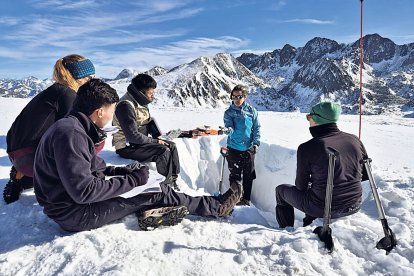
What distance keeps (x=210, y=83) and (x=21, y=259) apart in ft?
613

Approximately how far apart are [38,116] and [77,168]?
1.85m

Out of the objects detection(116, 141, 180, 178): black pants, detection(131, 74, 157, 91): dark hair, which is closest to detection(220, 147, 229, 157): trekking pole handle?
detection(116, 141, 180, 178): black pants

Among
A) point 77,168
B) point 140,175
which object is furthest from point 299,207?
point 77,168

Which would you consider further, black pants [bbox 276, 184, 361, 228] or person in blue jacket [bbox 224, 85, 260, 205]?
person in blue jacket [bbox 224, 85, 260, 205]

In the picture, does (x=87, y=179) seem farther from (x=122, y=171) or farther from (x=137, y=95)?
(x=137, y=95)

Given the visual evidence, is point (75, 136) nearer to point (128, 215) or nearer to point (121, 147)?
point (128, 215)

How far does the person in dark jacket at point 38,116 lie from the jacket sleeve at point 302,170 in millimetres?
3264

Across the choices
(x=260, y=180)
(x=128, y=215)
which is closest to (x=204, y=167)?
(x=260, y=180)

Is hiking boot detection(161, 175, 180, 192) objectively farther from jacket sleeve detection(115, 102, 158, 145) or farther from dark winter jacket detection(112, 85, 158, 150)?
jacket sleeve detection(115, 102, 158, 145)

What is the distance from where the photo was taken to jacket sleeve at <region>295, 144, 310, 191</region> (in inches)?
171

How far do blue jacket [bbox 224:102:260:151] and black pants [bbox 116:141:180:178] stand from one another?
1.49 meters

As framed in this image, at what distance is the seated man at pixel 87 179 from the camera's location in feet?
10.8

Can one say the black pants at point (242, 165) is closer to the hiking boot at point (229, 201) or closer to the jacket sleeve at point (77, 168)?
the hiking boot at point (229, 201)

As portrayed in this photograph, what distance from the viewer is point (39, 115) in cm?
467
